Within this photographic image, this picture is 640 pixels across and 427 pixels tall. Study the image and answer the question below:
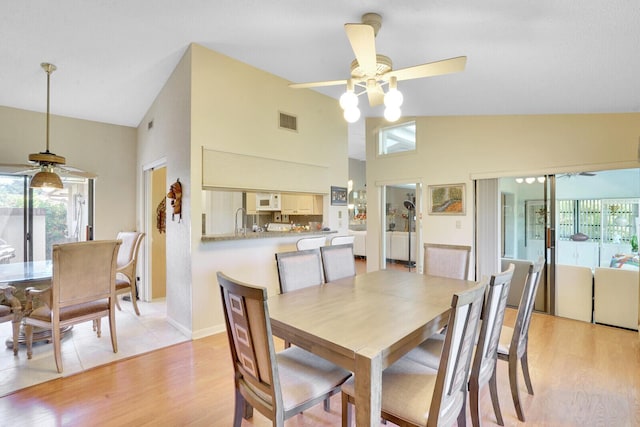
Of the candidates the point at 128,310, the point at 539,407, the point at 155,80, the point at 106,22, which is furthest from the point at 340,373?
the point at 155,80

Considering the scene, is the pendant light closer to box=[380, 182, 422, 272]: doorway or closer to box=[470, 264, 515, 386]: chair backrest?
box=[470, 264, 515, 386]: chair backrest

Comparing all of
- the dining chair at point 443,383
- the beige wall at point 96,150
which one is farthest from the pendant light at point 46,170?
the dining chair at point 443,383

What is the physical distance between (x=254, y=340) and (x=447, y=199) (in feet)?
13.8

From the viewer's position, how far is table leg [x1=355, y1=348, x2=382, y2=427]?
123 centimetres

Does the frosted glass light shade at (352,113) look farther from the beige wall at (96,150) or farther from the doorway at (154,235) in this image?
the beige wall at (96,150)

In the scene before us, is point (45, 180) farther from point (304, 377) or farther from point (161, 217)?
point (304, 377)

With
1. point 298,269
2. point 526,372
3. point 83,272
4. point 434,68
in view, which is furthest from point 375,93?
point 83,272

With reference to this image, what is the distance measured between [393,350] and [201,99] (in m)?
3.11

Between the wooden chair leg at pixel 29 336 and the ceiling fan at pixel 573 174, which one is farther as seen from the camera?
the ceiling fan at pixel 573 174

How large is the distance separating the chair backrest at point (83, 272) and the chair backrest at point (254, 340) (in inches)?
74.8

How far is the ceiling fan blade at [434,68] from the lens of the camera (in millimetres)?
2123

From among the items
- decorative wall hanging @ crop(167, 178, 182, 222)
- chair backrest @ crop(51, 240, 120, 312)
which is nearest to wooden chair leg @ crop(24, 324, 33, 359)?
chair backrest @ crop(51, 240, 120, 312)

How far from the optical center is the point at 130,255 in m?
4.04

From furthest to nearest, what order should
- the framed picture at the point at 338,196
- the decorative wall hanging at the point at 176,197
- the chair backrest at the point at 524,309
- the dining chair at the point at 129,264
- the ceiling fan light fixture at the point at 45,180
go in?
the framed picture at the point at 338,196 → the dining chair at the point at 129,264 → the decorative wall hanging at the point at 176,197 → the ceiling fan light fixture at the point at 45,180 → the chair backrest at the point at 524,309
